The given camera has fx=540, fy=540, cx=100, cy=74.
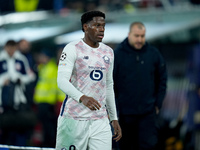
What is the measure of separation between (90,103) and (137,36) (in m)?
2.22

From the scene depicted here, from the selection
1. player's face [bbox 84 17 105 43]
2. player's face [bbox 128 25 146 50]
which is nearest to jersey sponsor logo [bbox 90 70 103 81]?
player's face [bbox 84 17 105 43]

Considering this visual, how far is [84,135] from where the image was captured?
4.47 metres

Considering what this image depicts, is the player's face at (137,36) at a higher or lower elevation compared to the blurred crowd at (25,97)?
higher

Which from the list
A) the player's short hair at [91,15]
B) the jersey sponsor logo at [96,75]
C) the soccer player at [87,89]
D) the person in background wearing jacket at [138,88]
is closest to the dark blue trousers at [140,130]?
the person in background wearing jacket at [138,88]

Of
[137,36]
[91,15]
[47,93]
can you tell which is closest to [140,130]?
[137,36]

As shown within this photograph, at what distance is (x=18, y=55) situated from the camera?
876cm

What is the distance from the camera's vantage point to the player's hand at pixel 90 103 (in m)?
4.13

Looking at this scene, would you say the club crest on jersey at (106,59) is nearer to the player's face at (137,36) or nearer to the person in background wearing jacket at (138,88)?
the person in background wearing jacket at (138,88)

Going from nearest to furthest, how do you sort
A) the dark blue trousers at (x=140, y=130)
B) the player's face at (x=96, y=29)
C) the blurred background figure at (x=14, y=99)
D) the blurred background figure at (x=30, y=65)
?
the player's face at (x=96, y=29) < the dark blue trousers at (x=140, y=130) < the blurred background figure at (x=14, y=99) < the blurred background figure at (x=30, y=65)

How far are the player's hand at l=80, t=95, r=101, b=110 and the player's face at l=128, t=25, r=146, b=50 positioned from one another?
215cm

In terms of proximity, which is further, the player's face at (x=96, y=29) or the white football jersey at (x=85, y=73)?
the player's face at (x=96, y=29)

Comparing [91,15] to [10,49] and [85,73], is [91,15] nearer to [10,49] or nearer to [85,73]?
[85,73]

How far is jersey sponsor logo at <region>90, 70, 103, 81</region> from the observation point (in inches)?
175

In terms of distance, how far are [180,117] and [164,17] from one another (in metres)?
6.09
